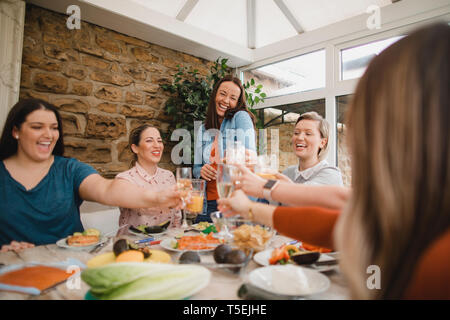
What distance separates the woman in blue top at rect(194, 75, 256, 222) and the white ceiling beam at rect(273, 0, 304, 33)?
5.40 feet

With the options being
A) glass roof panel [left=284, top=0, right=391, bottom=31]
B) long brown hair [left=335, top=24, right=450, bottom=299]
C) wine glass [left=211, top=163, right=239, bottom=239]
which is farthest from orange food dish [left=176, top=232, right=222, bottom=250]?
glass roof panel [left=284, top=0, right=391, bottom=31]

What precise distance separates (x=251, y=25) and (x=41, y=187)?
3.43 meters

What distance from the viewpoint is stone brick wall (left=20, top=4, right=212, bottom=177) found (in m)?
2.75

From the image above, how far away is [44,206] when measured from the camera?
1.58 meters

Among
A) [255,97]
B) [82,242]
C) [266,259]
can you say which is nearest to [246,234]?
[266,259]

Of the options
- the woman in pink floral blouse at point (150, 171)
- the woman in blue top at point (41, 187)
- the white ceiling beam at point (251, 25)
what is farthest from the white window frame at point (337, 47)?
the woman in blue top at point (41, 187)

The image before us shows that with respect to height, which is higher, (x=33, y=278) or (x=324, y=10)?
(x=324, y=10)

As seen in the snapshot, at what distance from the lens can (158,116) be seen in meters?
3.64

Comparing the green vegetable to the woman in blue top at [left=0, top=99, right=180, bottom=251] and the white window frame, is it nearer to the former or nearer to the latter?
the woman in blue top at [left=0, top=99, right=180, bottom=251]

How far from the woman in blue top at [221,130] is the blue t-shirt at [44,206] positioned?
97 centimetres

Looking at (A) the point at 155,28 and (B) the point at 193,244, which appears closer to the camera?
(B) the point at 193,244

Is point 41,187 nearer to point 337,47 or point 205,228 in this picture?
point 205,228
